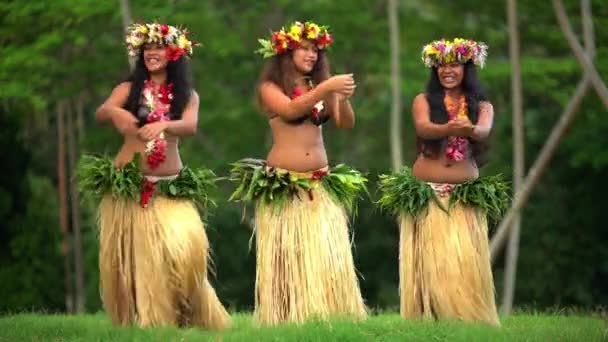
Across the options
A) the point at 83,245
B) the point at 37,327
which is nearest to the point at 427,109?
the point at 37,327

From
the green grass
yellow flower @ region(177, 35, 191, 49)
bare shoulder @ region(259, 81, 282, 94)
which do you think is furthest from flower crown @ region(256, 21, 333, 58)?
the green grass

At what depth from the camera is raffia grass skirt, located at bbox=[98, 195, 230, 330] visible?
9.80 meters

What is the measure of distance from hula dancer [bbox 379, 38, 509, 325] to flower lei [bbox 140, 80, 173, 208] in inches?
62.4

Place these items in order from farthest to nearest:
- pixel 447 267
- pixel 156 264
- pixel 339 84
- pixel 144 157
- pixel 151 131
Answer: pixel 447 267 < pixel 144 157 < pixel 156 264 < pixel 151 131 < pixel 339 84

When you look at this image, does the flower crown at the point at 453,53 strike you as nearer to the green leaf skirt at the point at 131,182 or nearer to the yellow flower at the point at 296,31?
the yellow flower at the point at 296,31

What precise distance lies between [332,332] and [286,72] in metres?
1.87

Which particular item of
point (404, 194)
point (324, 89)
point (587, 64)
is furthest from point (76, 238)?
point (324, 89)

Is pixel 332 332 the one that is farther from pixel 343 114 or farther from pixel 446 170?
pixel 446 170

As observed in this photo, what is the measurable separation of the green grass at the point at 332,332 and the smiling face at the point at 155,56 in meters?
1.71

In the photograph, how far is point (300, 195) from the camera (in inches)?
388

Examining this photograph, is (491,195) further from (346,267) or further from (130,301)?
(130,301)

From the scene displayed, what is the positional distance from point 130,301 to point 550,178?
1212 centimetres

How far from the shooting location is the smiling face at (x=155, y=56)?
9.98 m

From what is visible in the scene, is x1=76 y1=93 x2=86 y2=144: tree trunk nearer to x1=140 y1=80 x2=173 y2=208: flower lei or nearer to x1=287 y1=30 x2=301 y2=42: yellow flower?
x1=140 y1=80 x2=173 y2=208: flower lei
